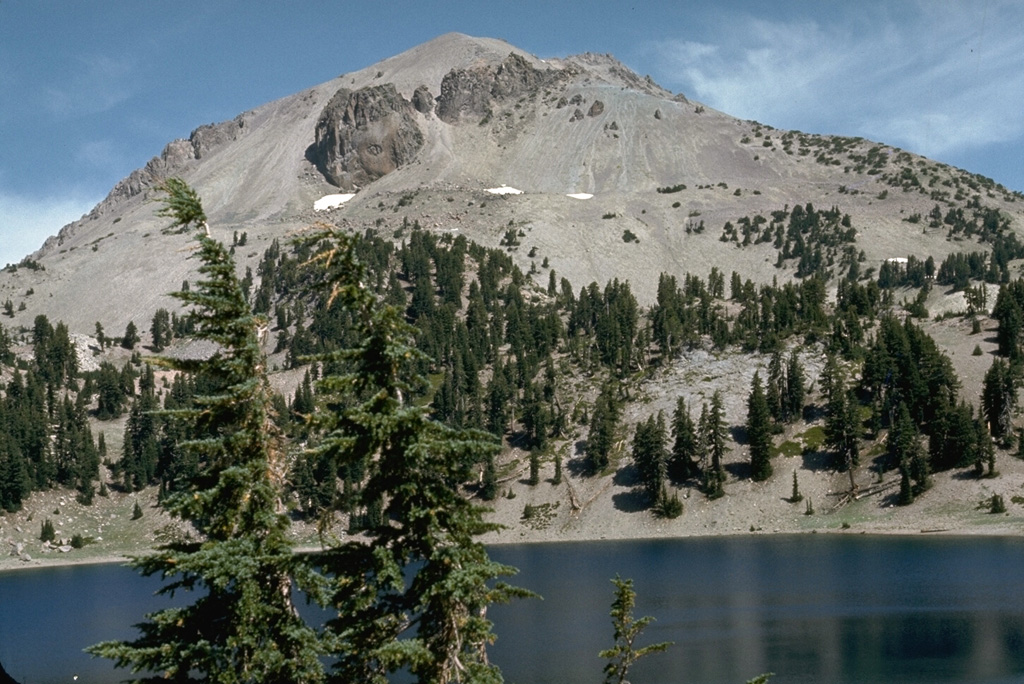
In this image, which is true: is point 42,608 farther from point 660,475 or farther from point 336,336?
point 336,336

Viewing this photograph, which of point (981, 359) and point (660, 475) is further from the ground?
point (981, 359)

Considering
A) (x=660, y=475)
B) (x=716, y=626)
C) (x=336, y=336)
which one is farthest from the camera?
(x=336, y=336)

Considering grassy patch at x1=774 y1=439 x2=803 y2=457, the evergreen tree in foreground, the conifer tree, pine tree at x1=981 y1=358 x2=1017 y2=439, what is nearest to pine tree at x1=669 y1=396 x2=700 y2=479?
the conifer tree

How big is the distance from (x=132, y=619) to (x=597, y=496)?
7211 centimetres

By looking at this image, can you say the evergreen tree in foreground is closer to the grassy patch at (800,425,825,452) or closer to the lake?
the lake

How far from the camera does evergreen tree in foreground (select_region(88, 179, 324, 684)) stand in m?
21.3

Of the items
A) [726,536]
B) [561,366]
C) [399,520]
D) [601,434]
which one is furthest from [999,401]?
[399,520]

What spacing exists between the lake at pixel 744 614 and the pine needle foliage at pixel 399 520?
3672 centimetres

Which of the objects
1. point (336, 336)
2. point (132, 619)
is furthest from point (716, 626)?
point (336, 336)

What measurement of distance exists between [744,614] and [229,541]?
56912 mm

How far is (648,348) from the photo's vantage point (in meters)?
170

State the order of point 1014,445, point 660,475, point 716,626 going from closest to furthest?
point 716,626 < point 1014,445 < point 660,475

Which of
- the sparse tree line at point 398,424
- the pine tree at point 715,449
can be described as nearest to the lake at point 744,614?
the sparse tree line at point 398,424

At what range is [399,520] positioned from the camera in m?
20.4
